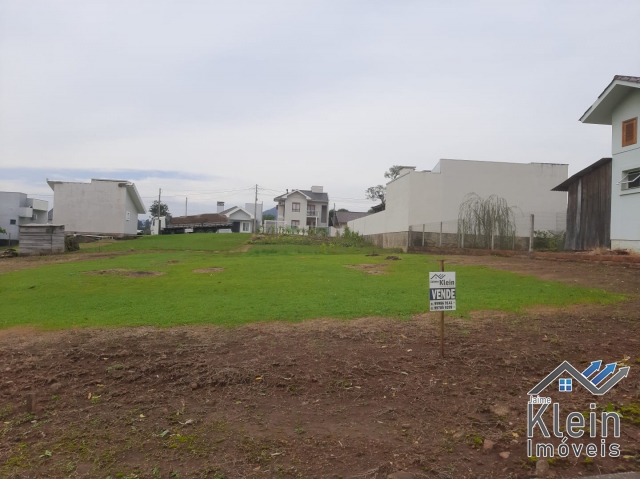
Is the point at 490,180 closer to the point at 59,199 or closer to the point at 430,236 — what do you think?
the point at 430,236

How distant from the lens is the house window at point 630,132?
15.9 metres

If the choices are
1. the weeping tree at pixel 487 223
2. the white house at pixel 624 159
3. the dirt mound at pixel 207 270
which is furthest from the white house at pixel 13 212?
the white house at pixel 624 159

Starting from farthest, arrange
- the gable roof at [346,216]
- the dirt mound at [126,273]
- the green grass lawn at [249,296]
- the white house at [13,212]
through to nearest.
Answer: the gable roof at [346,216] < the white house at [13,212] < the dirt mound at [126,273] < the green grass lawn at [249,296]

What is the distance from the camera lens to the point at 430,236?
2511 cm

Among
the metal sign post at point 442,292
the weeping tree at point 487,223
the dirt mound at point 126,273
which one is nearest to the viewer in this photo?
the metal sign post at point 442,292

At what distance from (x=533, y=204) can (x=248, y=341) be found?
947 inches

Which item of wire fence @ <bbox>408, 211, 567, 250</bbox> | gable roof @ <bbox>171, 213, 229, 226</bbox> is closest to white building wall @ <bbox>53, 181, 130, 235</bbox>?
gable roof @ <bbox>171, 213, 229, 226</bbox>

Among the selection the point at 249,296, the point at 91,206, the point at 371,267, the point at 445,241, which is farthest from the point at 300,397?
the point at 91,206

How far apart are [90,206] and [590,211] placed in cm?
4163

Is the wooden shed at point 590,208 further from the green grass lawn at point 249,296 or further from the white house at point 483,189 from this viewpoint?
the green grass lawn at point 249,296

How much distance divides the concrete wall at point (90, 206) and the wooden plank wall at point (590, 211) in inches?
1523

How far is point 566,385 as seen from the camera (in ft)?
15.6

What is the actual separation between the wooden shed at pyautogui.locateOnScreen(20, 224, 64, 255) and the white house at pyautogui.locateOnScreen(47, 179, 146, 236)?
720 inches
